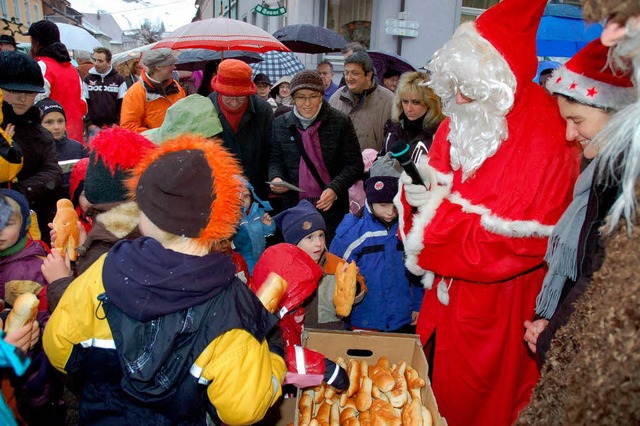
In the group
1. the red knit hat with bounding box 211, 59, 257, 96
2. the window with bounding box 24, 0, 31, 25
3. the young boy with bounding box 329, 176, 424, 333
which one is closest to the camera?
the young boy with bounding box 329, 176, 424, 333

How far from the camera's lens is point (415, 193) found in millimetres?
2414

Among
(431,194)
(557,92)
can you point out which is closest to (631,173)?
(557,92)

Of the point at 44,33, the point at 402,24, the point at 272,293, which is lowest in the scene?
the point at 272,293

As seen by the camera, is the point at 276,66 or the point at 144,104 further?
the point at 276,66

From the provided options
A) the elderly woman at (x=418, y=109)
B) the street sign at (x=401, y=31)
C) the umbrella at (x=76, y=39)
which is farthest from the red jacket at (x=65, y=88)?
the umbrella at (x=76, y=39)

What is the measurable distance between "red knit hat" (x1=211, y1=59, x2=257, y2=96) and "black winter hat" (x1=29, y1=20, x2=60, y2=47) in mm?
2991

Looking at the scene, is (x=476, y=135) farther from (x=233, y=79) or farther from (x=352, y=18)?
(x=352, y=18)

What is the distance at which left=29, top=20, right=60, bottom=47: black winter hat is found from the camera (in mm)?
5402

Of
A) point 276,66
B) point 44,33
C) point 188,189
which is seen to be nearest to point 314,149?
point 188,189

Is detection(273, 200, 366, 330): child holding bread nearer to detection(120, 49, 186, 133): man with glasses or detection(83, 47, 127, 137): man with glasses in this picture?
detection(120, 49, 186, 133): man with glasses

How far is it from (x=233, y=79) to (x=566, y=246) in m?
2.82

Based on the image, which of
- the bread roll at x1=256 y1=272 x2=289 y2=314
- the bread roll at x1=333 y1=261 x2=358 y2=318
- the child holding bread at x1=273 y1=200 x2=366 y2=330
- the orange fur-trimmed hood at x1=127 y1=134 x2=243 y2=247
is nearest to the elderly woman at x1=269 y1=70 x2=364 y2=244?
the child holding bread at x1=273 y1=200 x2=366 y2=330

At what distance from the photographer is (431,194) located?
244 centimetres

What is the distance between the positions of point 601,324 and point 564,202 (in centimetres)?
136
